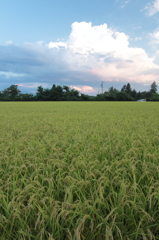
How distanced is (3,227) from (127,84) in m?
104

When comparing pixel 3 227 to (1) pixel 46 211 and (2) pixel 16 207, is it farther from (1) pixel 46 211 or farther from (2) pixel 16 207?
(1) pixel 46 211

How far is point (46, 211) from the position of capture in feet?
4.08

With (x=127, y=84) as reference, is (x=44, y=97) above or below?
below

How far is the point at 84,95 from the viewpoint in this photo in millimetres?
57156

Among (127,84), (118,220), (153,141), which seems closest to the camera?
(118,220)

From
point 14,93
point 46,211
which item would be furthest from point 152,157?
point 14,93

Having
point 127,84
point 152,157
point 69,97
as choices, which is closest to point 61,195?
point 152,157

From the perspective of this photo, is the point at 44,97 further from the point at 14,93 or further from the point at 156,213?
the point at 156,213

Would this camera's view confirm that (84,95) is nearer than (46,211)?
No

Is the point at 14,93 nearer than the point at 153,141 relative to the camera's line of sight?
No

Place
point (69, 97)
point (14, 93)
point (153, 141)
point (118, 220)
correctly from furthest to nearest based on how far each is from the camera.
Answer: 1. point (14, 93)
2. point (69, 97)
3. point (153, 141)
4. point (118, 220)

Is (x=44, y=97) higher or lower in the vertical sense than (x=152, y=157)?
higher

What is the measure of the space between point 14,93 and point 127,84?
216 feet

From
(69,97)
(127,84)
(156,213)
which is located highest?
(127,84)
